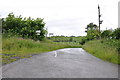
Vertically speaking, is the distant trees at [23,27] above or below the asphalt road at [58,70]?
above

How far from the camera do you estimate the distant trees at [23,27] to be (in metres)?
38.5

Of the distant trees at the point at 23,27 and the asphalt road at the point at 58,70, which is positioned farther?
the distant trees at the point at 23,27

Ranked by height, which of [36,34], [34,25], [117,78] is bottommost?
[117,78]

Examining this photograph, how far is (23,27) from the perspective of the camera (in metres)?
39.8

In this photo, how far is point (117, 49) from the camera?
12977 mm

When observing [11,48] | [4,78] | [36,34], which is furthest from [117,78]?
[36,34]

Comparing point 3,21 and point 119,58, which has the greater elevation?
point 3,21

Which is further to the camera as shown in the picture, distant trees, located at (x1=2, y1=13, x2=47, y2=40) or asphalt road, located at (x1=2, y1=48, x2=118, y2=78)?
distant trees, located at (x1=2, y1=13, x2=47, y2=40)

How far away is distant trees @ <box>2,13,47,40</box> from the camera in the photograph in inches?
1515

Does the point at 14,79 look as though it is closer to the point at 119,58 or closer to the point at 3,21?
the point at 119,58

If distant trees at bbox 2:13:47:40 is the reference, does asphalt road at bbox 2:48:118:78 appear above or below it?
below

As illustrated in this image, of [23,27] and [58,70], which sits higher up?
[23,27]

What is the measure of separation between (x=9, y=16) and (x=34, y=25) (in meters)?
7.26

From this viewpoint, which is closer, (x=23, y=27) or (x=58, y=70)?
(x=58, y=70)
